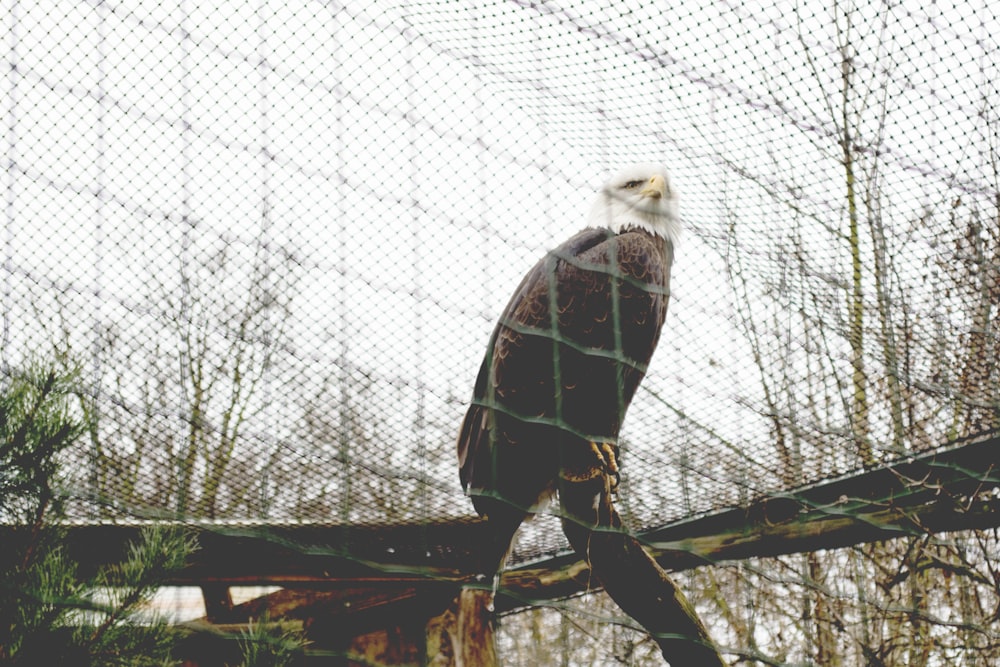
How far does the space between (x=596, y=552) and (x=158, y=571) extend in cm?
97

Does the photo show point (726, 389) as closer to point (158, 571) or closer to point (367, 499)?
point (367, 499)

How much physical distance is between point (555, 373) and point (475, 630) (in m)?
1.34

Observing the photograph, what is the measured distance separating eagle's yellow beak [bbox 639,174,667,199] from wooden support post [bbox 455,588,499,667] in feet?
5.21

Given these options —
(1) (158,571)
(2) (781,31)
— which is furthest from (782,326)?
(1) (158,571)

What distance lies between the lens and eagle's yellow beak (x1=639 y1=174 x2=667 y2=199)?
3256mm

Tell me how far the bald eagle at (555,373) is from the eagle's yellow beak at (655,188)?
0.96 ft

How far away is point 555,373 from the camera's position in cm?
275

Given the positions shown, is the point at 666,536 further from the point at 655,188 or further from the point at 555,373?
the point at 655,188

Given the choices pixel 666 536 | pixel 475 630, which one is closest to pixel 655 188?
pixel 666 536

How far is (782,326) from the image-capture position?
327 cm

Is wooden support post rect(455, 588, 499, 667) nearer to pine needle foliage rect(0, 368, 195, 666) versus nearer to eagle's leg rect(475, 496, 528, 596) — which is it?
eagle's leg rect(475, 496, 528, 596)

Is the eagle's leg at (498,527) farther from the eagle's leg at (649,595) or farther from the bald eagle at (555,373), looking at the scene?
the eagle's leg at (649,595)

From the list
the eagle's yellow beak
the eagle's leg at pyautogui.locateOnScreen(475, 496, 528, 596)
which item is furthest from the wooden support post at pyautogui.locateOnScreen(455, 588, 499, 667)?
the eagle's yellow beak

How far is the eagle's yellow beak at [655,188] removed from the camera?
10.7 ft
